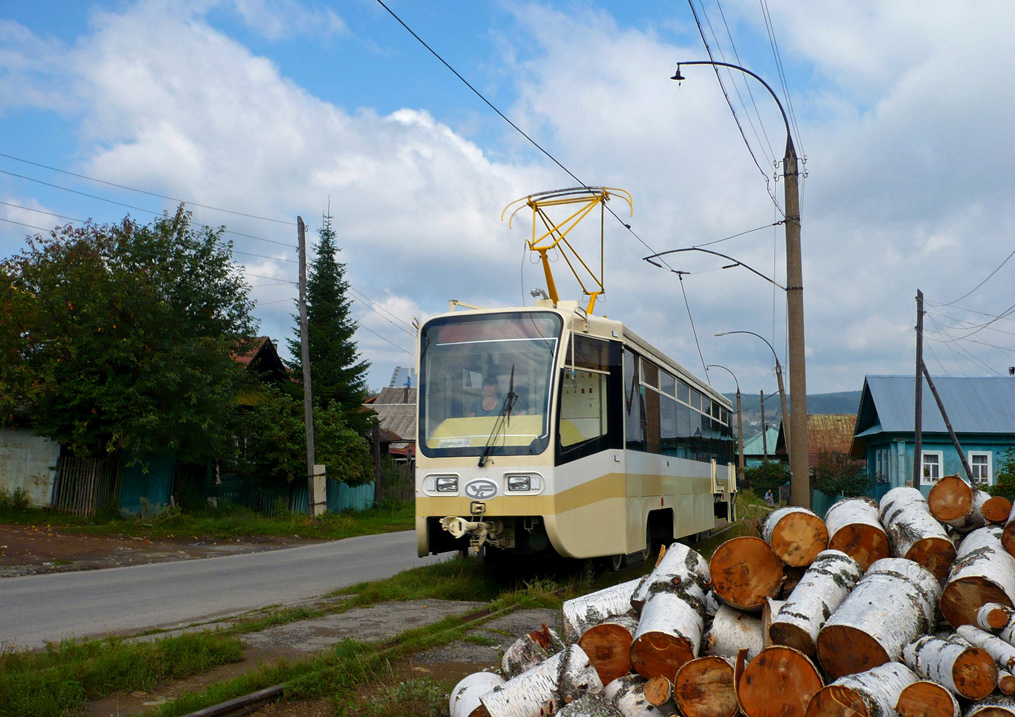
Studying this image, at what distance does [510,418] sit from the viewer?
988 cm

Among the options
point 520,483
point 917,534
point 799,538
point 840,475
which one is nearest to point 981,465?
point 840,475

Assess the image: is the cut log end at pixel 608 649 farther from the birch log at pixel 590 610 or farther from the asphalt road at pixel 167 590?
the asphalt road at pixel 167 590

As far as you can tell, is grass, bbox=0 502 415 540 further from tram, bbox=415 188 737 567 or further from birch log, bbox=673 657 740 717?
birch log, bbox=673 657 740 717

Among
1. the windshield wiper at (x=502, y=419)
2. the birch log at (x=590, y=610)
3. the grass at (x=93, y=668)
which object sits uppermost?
the windshield wiper at (x=502, y=419)

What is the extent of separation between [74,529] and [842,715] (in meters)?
20.2

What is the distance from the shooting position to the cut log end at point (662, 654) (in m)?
4.62

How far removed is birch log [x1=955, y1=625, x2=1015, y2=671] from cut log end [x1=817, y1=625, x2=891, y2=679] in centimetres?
43

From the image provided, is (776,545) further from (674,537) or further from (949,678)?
(674,537)

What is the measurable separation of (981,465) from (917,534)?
34.5m

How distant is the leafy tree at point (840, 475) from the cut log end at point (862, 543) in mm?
36757

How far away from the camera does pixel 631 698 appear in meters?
4.56

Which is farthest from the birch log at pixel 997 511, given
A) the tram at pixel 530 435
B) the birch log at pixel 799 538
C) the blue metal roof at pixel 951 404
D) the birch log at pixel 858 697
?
the blue metal roof at pixel 951 404

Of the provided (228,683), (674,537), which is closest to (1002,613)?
(228,683)

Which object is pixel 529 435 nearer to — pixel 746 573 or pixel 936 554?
pixel 746 573
